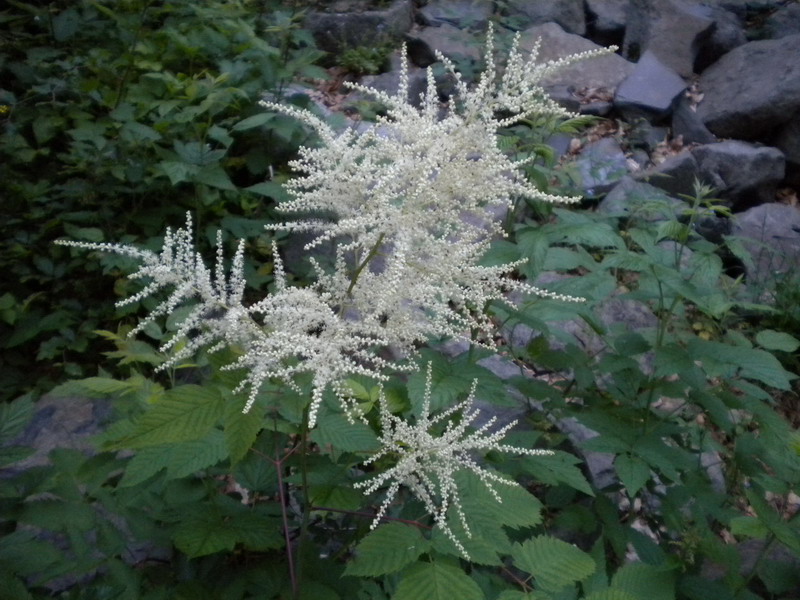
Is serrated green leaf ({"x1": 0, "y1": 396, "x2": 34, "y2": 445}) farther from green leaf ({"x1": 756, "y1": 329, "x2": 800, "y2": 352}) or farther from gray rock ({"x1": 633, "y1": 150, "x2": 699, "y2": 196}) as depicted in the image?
gray rock ({"x1": 633, "y1": 150, "x2": 699, "y2": 196})

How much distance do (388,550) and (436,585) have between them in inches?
6.2

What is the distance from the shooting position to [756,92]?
8281 mm

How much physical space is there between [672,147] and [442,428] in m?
6.99

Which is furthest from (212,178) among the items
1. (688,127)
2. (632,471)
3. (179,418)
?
(688,127)

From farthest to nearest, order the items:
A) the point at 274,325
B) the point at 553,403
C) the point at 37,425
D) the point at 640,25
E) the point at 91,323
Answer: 1. the point at 640,25
2. the point at 91,323
3. the point at 37,425
4. the point at 553,403
5. the point at 274,325

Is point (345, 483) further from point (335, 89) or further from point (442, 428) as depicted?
point (335, 89)

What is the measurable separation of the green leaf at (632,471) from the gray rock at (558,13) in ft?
24.5

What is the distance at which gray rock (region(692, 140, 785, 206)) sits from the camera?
24.7 feet

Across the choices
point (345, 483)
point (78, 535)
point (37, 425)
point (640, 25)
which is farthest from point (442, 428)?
point (640, 25)

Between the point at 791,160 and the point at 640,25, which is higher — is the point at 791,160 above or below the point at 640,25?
below

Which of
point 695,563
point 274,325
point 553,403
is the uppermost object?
point 274,325

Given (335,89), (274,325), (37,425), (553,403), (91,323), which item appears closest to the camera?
(274,325)

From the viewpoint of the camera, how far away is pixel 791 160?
320 inches

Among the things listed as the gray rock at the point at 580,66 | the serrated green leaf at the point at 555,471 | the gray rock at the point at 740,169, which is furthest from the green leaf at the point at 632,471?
the gray rock at the point at 580,66
